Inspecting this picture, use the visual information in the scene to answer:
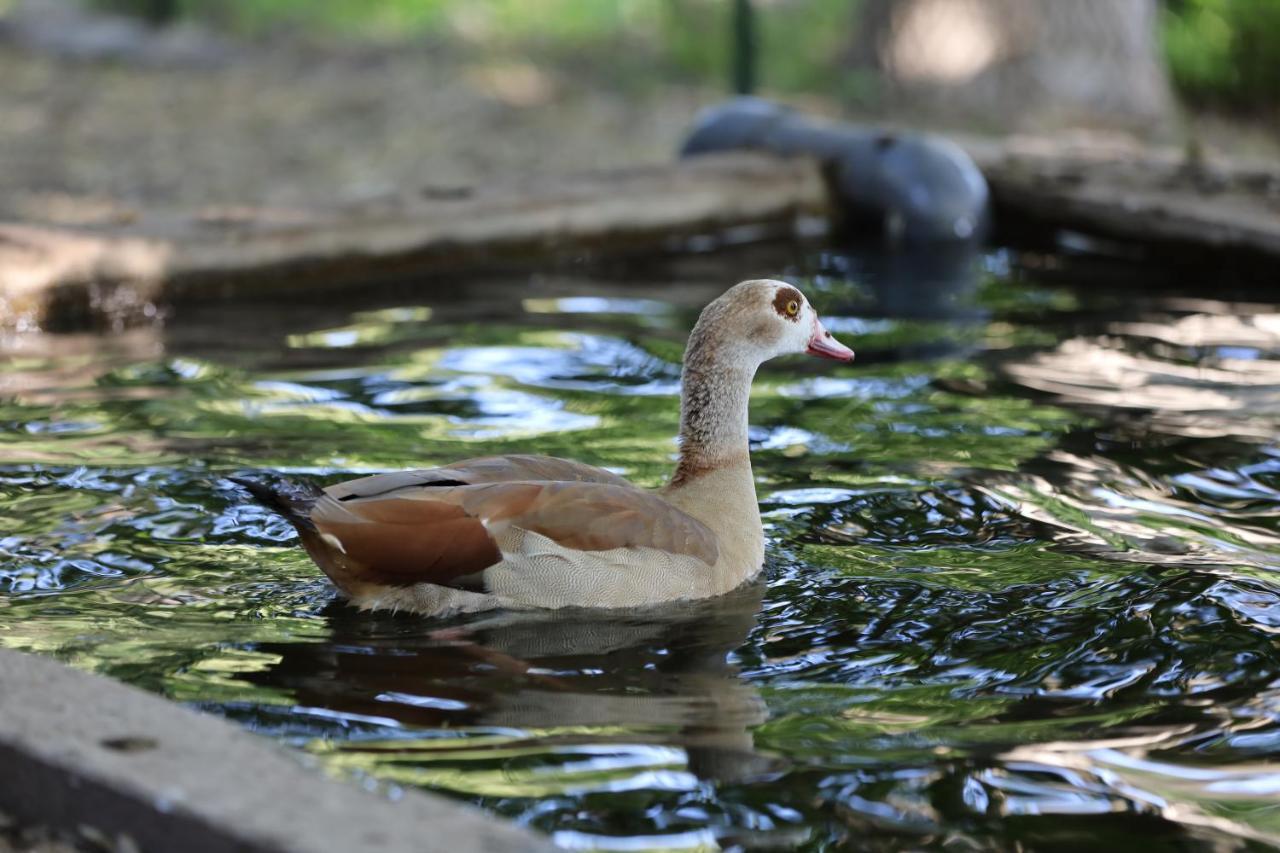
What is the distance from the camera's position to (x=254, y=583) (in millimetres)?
5070

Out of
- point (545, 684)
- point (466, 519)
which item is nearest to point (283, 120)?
point (466, 519)

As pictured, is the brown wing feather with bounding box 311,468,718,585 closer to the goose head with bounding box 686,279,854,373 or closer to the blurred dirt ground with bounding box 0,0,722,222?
the goose head with bounding box 686,279,854,373

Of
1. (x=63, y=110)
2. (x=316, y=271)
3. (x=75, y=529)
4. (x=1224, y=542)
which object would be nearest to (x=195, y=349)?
(x=316, y=271)

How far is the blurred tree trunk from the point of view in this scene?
1375 cm

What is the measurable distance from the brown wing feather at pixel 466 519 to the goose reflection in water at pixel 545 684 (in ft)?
0.59

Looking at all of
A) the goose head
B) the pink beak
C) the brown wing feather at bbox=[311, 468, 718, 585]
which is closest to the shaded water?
the brown wing feather at bbox=[311, 468, 718, 585]

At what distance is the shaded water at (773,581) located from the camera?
3.83 metres

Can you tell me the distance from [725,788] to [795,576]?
5.05 ft

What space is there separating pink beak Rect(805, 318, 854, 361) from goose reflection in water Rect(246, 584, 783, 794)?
3.03 feet

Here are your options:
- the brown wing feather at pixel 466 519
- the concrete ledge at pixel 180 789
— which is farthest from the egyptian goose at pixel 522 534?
the concrete ledge at pixel 180 789

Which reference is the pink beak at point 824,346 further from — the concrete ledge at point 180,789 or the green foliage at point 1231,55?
the green foliage at point 1231,55

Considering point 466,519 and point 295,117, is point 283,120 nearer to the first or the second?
point 295,117

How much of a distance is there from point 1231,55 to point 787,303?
10981mm

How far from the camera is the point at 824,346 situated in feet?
18.4
